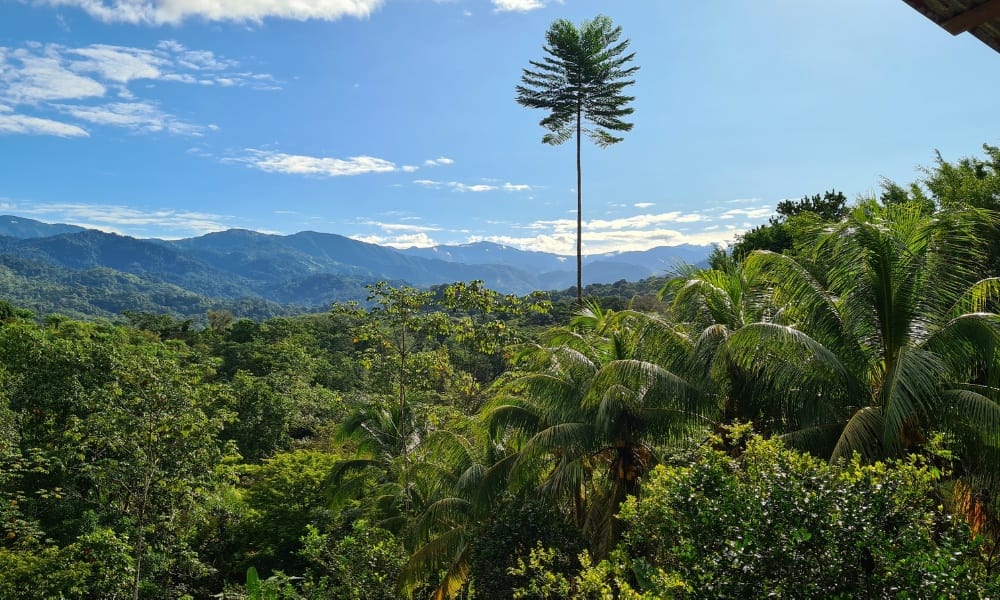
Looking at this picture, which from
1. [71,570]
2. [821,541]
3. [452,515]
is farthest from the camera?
[452,515]

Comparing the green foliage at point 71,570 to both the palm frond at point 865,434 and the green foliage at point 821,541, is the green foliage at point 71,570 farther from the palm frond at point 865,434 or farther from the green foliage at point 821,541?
the palm frond at point 865,434

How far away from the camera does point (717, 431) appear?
8.54m

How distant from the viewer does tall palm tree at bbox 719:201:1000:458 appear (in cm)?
620

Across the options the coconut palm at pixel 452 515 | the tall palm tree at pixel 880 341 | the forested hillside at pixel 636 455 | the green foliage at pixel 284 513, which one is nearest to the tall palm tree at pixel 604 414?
the forested hillside at pixel 636 455

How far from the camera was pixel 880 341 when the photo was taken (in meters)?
7.12

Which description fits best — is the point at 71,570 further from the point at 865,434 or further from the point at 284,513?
the point at 865,434

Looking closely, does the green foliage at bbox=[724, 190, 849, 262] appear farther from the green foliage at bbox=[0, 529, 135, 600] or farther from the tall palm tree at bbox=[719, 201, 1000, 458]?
the green foliage at bbox=[0, 529, 135, 600]

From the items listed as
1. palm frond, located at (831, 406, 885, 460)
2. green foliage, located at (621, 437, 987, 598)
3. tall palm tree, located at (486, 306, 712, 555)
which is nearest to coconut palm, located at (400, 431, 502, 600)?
tall palm tree, located at (486, 306, 712, 555)

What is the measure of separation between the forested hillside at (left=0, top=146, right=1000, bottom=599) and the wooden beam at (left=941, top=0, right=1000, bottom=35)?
2591 mm

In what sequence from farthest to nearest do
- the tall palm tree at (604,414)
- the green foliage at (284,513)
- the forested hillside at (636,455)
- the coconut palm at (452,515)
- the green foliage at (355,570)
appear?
the green foliage at (284,513)
the coconut palm at (452,515)
the green foliage at (355,570)
the tall palm tree at (604,414)
the forested hillside at (636,455)

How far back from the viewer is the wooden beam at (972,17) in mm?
2150

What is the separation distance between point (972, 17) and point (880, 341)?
5933 mm

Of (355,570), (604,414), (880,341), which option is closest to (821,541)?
(880,341)

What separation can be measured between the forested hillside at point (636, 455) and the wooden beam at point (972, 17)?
8.50ft
